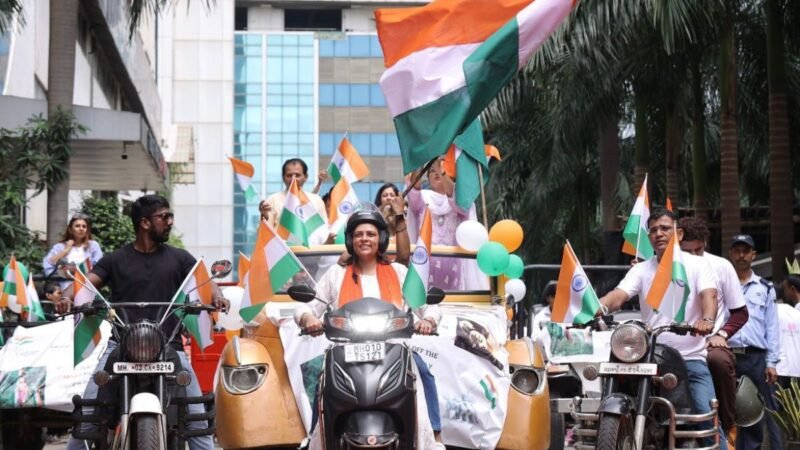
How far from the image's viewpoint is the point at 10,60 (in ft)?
75.6

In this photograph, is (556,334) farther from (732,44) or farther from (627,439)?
(732,44)

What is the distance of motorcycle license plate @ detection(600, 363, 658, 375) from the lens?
8.99 metres

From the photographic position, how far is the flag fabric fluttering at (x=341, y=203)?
13742mm

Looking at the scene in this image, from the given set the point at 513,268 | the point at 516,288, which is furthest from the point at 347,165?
the point at 513,268

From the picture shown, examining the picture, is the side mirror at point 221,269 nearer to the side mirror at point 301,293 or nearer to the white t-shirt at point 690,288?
the side mirror at point 301,293

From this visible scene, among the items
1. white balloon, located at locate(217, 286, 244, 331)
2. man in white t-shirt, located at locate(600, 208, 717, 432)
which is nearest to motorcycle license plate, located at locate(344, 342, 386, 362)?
man in white t-shirt, located at locate(600, 208, 717, 432)

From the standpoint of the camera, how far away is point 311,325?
8258mm

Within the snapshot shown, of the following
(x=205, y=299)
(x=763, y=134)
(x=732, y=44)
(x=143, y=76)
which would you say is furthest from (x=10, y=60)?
(x=143, y=76)

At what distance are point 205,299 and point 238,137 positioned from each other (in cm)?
9063

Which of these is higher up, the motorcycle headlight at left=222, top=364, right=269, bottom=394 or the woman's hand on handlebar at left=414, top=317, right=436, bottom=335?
the woman's hand on handlebar at left=414, top=317, right=436, bottom=335

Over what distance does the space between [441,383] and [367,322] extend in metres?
2.51

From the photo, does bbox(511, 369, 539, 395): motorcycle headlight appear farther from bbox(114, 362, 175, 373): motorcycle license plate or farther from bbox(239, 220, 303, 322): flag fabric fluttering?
bbox(114, 362, 175, 373): motorcycle license plate

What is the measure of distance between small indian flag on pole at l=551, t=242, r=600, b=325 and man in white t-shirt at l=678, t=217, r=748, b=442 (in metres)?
0.74

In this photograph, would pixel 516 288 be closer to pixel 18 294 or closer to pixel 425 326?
pixel 18 294
